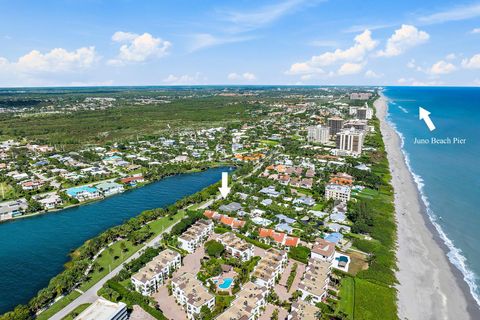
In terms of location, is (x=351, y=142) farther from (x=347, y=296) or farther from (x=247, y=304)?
(x=247, y=304)

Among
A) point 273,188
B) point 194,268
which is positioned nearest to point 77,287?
point 194,268

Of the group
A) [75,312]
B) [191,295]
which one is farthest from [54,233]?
[191,295]

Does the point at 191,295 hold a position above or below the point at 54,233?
above

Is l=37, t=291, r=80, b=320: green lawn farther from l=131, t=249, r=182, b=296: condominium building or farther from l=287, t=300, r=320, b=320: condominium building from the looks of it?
l=287, t=300, r=320, b=320: condominium building

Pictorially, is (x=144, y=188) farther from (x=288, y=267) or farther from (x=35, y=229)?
(x=288, y=267)

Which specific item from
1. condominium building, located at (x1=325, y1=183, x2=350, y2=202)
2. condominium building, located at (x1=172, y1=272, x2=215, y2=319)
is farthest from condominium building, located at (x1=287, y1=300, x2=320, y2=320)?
condominium building, located at (x1=325, y1=183, x2=350, y2=202)

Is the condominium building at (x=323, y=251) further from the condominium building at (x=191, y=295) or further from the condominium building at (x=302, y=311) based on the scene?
the condominium building at (x=191, y=295)
